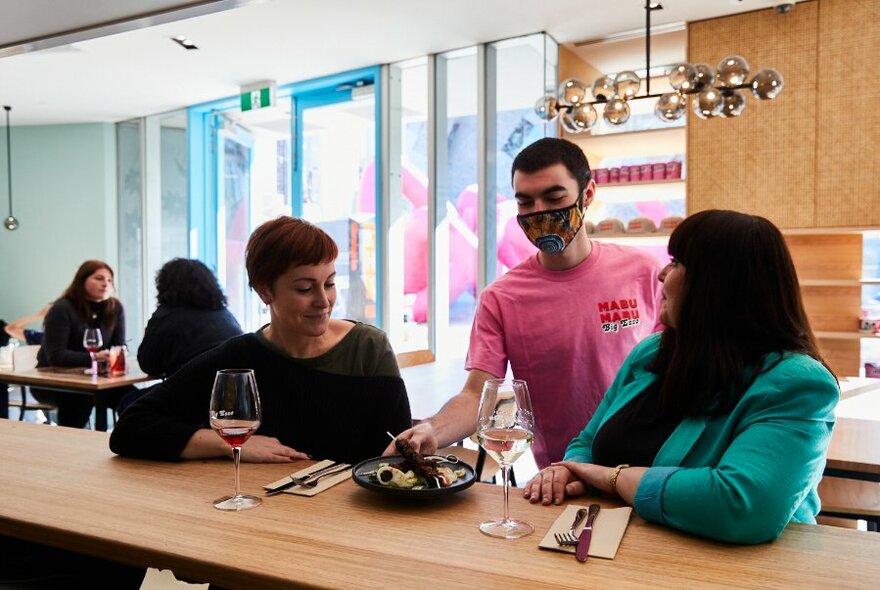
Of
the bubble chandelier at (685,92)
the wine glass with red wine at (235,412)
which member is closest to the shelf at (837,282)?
the bubble chandelier at (685,92)

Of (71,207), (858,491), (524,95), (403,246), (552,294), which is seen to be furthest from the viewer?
(71,207)

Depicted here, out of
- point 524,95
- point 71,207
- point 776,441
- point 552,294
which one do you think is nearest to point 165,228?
point 71,207

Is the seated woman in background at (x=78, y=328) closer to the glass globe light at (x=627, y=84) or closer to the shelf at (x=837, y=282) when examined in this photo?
the glass globe light at (x=627, y=84)

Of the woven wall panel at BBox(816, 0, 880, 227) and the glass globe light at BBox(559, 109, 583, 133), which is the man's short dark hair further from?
the woven wall panel at BBox(816, 0, 880, 227)

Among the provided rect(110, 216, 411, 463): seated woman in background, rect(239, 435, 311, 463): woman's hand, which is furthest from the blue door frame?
rect(239, 435, 311, 463): woman's hand

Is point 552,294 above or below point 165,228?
below

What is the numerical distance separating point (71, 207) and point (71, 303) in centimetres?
467

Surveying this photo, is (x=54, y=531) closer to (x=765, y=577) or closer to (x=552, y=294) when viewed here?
(x=765, y=577)

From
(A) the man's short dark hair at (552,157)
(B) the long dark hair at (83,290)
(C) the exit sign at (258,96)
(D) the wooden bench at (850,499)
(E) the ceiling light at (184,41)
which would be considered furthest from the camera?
(C) the exit sign at (258,96)

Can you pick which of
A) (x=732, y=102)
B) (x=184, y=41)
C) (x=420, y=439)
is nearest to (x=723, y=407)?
(x=420, y=439)

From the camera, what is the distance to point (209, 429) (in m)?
1.79

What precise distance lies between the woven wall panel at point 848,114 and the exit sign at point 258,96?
481 cm

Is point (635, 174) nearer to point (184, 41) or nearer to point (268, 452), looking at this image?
point (184, 41)

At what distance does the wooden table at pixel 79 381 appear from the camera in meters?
4.27
